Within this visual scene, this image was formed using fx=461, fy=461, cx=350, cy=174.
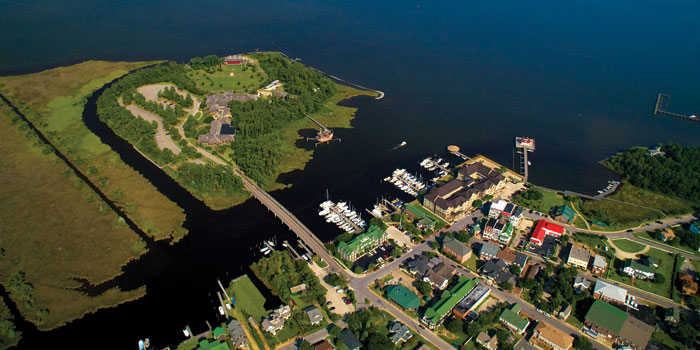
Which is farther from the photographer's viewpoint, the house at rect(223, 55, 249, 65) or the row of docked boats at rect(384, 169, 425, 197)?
the house at rect(223, 55, 249, 65)

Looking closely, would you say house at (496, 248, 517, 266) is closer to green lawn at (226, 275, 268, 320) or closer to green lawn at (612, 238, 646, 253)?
green lawn at (612, 238, 646, 253)

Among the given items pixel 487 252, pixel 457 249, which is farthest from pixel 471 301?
pixel 487 252

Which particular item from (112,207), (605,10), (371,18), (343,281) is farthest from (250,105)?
(605,10)

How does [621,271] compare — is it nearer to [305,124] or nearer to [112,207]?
[305,124]

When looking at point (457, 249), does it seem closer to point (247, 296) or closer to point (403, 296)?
point (403, 296)

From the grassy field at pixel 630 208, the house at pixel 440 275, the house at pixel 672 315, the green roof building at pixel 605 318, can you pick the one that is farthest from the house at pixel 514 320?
the grassy field at pixel 630 208

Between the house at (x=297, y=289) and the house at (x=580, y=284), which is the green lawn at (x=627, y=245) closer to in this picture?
the house at (x=580, y=284)

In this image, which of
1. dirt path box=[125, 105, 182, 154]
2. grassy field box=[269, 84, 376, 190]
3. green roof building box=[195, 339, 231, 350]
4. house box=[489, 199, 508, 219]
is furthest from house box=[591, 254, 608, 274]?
dirt path box=[125, 105, 182, 154]
